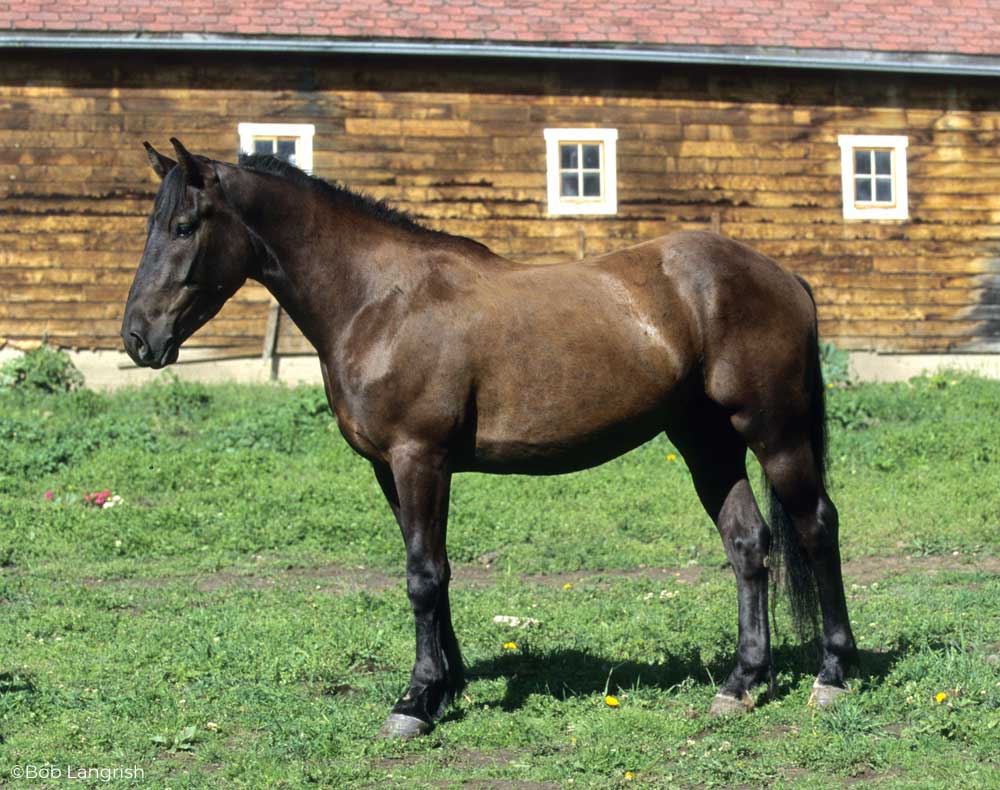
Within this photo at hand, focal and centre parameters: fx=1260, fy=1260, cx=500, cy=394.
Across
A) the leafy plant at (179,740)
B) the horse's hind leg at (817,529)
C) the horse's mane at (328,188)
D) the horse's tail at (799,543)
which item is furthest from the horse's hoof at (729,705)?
the horse's mane at (328,188)

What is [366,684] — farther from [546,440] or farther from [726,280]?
[726,280]

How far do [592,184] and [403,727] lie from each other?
1282 cm

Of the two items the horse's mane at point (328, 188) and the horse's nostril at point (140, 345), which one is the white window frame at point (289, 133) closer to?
the horse's mane at point (328, 188)

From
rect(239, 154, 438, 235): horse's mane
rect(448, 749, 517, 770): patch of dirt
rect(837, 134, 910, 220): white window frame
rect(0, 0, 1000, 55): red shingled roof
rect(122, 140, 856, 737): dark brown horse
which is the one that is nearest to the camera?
rect(448, 749, 517, 770): patch of dirt

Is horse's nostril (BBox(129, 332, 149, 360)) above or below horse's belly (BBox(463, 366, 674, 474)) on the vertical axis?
above

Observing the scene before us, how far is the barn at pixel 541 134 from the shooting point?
1583 cm

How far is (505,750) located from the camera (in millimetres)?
5102

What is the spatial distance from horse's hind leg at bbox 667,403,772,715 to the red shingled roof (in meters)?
11.1

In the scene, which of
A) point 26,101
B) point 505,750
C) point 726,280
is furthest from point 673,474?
point 26,101

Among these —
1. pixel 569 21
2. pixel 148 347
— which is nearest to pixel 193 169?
pixel 148 347

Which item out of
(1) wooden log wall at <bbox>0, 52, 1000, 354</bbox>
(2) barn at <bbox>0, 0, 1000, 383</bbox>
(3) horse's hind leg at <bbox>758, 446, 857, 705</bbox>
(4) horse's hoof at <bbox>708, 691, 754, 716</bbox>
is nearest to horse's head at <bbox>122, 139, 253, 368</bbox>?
(3) horse's hind leg at <bbox>758, 446, 857, 705</bbox>

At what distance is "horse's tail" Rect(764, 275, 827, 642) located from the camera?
5887 millimetres

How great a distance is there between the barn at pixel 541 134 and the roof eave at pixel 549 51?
0.03 m

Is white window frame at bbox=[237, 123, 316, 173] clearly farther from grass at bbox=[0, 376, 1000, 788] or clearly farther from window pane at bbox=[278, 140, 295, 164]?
grass at bbox=[0, 376, 1000, 788]
